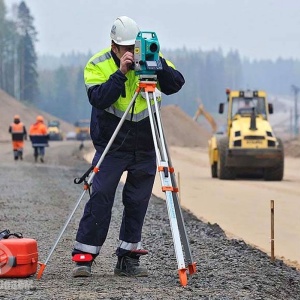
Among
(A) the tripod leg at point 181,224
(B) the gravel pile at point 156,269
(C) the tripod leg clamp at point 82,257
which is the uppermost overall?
(A) the tripod leg at point 181,224

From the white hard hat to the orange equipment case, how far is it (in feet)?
5.82

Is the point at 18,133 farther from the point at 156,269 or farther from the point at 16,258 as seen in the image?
the point at 16,258

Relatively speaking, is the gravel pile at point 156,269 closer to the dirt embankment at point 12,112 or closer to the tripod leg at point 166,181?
the tripod leg at point 166,181

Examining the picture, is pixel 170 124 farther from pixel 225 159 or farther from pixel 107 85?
pixel 107 85

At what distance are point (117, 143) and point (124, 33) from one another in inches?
35.1

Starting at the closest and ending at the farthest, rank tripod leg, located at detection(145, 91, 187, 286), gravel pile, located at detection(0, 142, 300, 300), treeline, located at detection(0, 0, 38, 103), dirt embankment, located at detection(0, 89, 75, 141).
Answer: gravel pile, located at detection(0, 142, 300, 300)
tripod leg, located at detection(145, 91, 187, 286)
dirt embankment, located at detection(0, 89, 75, 141)
treeline, located at detection(0, 0, 38, 103)

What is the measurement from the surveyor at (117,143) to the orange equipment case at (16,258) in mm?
394

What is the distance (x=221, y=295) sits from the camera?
6.60m

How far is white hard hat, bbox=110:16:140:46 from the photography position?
7555 mm

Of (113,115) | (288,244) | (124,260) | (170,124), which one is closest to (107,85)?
(113,115)

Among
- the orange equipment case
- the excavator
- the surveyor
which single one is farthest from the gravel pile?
the excavator

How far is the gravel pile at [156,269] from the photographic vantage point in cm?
670

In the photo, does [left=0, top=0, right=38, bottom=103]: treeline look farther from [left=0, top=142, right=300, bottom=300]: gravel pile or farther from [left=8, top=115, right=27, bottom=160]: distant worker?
[left=0, top=142, right=300, bottom=300]: gravel pile

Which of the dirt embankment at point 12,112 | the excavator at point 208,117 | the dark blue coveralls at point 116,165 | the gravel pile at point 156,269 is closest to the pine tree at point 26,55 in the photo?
the dirt embankment at point 12,112
